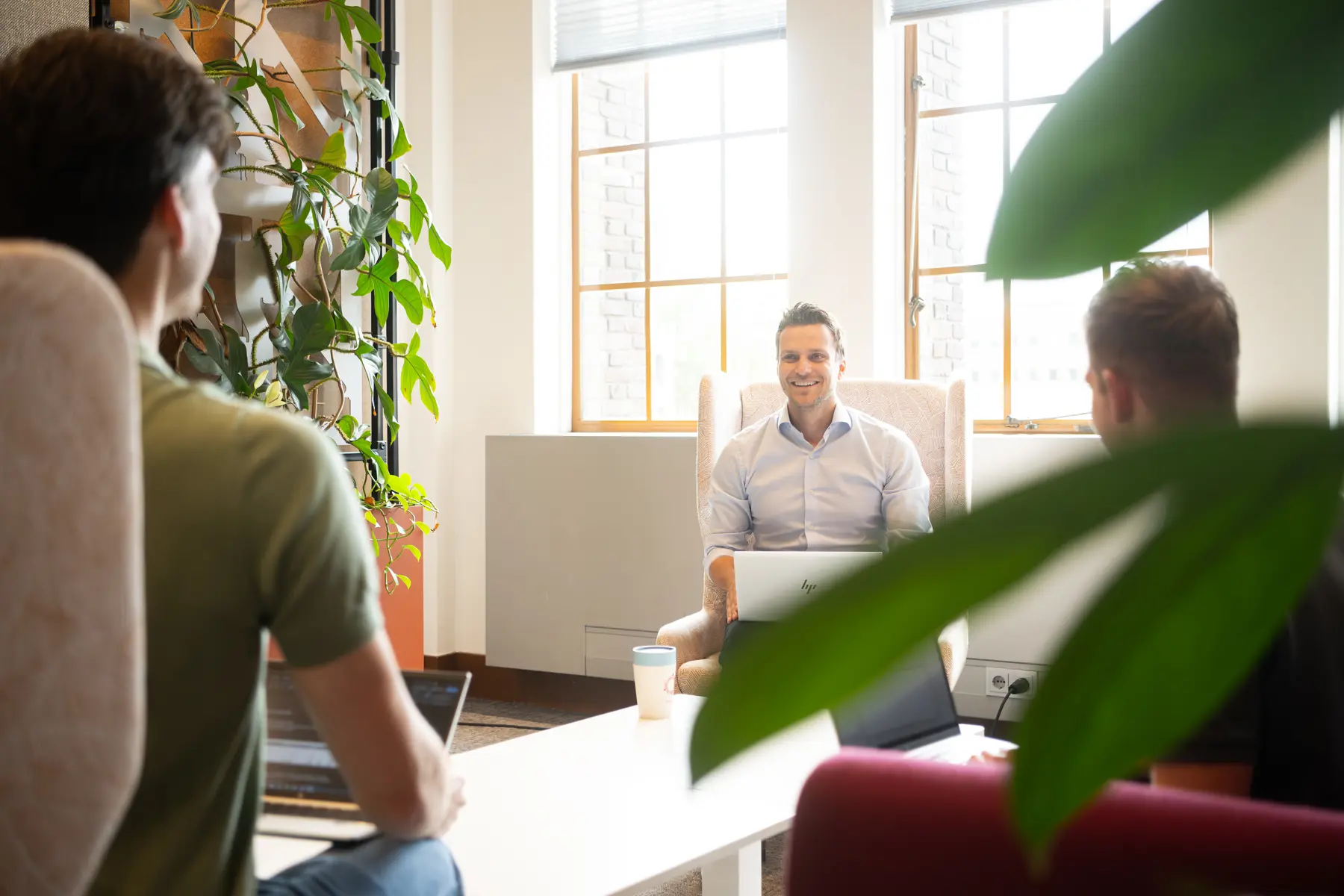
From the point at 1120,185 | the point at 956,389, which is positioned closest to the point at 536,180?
the point at 956,389

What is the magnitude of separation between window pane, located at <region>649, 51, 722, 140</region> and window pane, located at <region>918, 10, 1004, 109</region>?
85 centimetres

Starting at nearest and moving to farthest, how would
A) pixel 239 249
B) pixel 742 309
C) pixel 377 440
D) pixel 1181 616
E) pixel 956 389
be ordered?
pixel 1181 616, pixel 956 389, pixel 239 249, pixel 377 440, pixel 742 309

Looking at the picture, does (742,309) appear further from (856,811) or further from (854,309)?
(856,811)

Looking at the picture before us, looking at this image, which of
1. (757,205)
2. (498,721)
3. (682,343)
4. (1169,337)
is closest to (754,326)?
(682,343)

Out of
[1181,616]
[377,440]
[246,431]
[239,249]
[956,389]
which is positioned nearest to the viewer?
[1181,616]

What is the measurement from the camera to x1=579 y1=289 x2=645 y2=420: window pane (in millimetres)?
4941

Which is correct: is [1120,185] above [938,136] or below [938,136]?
below

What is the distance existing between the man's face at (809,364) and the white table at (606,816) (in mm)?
1296

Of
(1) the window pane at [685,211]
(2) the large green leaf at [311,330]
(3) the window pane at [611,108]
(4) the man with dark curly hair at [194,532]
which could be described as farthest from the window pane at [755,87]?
(4) the man with dark curly hair at [194,532]

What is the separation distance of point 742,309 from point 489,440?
1.14 m

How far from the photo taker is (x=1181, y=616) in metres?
0.12

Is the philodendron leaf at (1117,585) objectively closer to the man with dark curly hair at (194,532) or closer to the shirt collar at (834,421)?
the man with dark curly hair at (194,532)

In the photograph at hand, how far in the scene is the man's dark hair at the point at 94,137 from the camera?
37.7 inches

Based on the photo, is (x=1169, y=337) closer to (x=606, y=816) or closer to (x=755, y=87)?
(x=606, y=816)
